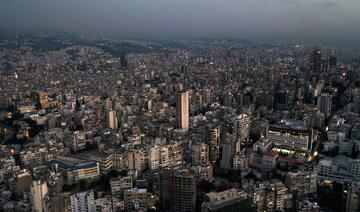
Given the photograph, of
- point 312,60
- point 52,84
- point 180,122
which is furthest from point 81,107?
point 312,60

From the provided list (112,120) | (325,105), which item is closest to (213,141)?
(112,120)

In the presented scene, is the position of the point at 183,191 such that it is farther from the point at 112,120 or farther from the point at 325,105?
the point at 325,105

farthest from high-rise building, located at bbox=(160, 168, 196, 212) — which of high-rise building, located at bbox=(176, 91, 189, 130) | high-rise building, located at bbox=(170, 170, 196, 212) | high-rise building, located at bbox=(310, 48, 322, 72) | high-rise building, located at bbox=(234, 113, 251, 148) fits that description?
high-rise building, located at bbox=(310, 48, 322, 72)

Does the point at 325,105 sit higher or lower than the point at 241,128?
higher

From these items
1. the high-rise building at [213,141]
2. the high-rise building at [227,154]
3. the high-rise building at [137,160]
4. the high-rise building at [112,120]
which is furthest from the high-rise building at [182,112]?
the high-rise building at [137,160]

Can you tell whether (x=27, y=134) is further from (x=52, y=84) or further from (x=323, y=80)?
(x=323, y=80)
